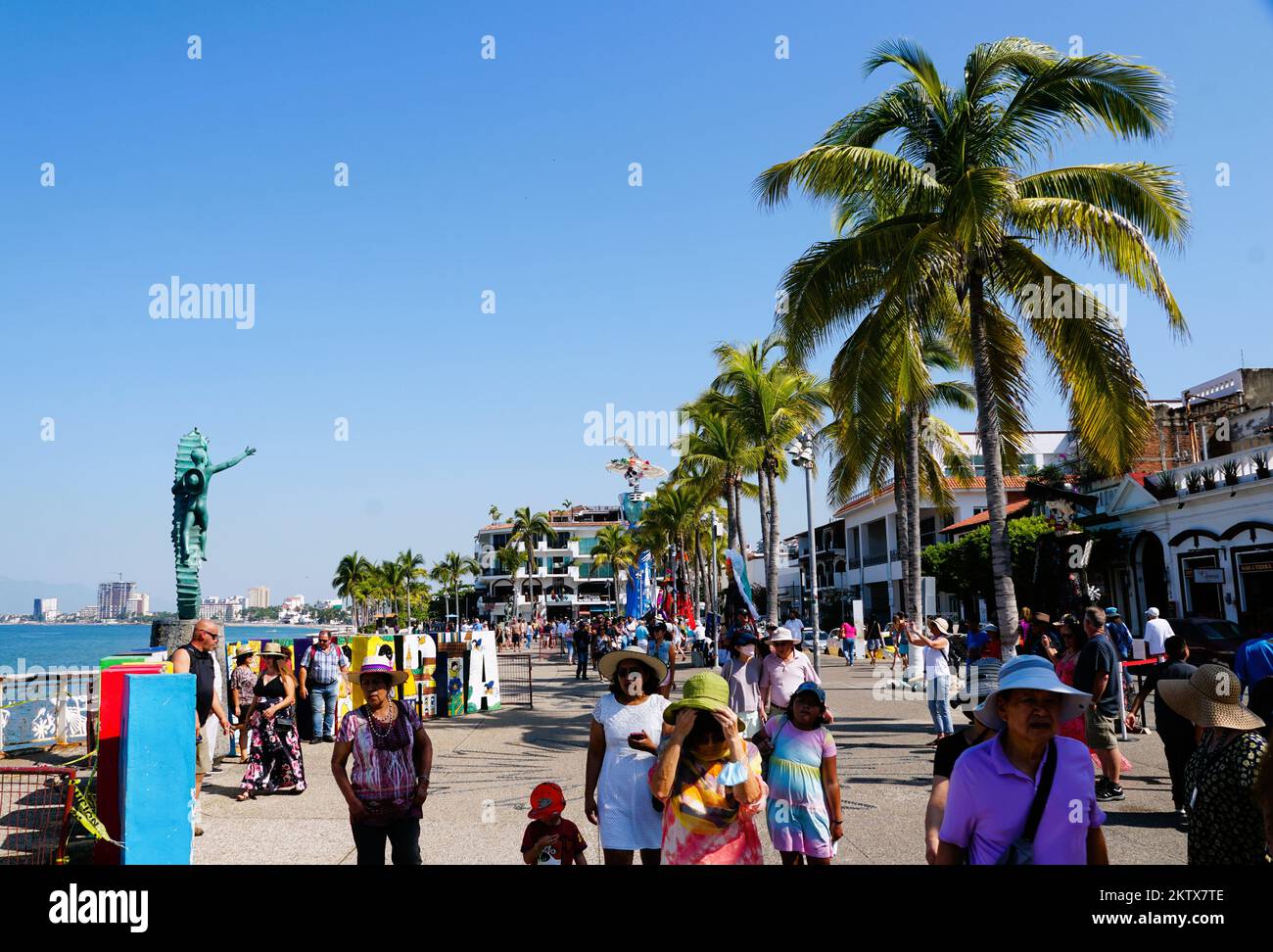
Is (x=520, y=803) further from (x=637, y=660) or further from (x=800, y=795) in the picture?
(x=800, y=795)

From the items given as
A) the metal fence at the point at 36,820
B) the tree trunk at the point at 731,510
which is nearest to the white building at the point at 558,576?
the tree trunk at the point at 731,510

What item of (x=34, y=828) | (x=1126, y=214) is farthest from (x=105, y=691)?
(x=1126, y=214)

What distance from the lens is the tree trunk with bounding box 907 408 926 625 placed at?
60.8ft

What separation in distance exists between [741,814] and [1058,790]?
145 cm

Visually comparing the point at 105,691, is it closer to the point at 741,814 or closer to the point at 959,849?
the point at 741,814

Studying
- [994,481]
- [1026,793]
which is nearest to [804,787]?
[1026,793]

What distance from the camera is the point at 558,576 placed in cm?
10844

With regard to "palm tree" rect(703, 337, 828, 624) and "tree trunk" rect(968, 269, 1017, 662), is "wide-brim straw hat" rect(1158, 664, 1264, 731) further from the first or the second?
"palm tree" rect(703, 337, 828, 624)

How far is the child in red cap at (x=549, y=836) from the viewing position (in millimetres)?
4262

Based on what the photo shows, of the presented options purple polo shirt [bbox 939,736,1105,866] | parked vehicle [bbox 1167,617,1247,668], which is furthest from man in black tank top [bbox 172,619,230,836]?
parked vehicle [bbox 1167,617,1247,668]

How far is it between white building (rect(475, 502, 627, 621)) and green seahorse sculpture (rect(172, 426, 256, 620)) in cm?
8553

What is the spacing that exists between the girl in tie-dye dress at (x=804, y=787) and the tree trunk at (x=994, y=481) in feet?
26.7

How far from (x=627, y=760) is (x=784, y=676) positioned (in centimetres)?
348

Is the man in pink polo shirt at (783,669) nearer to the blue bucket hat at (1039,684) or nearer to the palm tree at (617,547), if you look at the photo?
the blue bucket hat at (1039,684)
